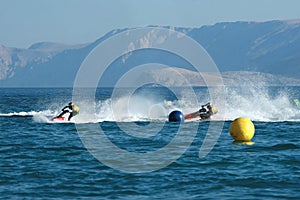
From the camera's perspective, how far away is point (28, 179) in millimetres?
20531

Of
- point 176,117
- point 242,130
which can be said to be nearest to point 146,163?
point 242,130

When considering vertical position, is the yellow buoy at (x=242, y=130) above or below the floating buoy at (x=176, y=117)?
below

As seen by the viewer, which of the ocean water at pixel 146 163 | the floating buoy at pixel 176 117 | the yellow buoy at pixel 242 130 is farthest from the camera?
the floating buoy at pixel 176 117

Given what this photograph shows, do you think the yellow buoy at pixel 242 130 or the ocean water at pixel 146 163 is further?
the yellow buoy at pixel 242 130

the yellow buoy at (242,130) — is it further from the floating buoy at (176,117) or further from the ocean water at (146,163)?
the floating buoy at (176,117)

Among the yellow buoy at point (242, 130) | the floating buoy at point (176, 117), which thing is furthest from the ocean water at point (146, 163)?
the floating buoy at point (176, 117)

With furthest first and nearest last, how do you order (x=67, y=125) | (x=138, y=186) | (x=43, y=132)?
(x=67, y=125) < (x=43, y=132) < (x=138, y=186)

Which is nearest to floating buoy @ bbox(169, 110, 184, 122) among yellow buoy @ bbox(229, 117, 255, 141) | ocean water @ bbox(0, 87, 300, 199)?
ocean water @ bbox(0, 87, 300, 199)

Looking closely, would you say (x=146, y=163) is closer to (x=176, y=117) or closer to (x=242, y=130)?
(x=242, y=130)

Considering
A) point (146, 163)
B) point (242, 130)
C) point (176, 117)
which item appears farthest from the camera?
point (176, 117)

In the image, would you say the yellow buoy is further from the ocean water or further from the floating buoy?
the floating buoy

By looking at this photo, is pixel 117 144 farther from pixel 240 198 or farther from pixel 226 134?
pixel 240 198

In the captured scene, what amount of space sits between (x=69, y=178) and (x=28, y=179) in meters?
1.43

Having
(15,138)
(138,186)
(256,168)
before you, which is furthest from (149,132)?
(138,186)
